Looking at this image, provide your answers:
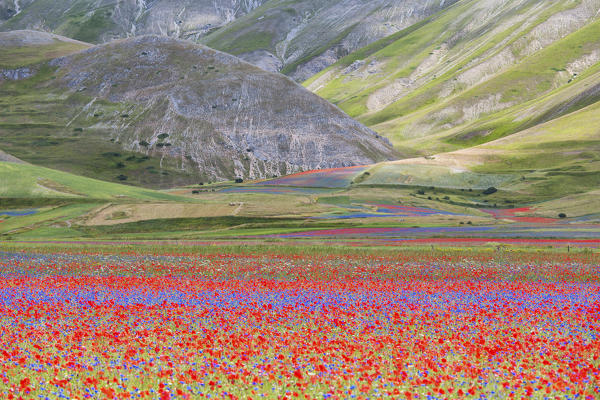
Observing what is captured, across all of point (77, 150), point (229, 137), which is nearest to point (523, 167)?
point (229, 137)

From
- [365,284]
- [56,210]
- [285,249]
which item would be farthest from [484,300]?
[56,210]

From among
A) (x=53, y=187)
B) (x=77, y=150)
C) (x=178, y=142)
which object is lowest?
(x=53, y=187)

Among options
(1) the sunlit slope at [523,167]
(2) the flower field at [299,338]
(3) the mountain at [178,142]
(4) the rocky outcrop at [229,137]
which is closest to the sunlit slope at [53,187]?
(3) the mountain at [178,142]

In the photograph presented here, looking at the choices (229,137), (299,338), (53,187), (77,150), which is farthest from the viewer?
(229,137)

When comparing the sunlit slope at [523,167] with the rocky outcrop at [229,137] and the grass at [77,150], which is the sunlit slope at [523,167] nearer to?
the rocky outcrop at [229,137]

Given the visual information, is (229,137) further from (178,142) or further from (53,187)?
(53,187)

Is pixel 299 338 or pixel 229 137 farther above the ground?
pixel 229 137

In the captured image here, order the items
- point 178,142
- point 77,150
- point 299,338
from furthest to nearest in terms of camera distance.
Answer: point 178,142
point 77,150
point 299,338
